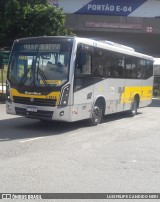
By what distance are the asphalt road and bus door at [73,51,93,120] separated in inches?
27.0

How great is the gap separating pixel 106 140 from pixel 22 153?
119 inches

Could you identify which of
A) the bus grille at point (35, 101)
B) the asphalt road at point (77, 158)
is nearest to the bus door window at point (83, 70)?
the bus grille at point (35, 101)

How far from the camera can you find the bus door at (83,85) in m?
11.9

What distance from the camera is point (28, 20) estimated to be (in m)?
22.2

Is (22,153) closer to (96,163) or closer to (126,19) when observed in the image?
(96,163)

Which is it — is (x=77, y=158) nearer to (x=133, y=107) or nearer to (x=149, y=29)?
(x=133, y=107)

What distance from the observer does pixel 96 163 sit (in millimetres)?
8047

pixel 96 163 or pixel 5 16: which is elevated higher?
pixel 5 16

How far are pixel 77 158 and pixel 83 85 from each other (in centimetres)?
432

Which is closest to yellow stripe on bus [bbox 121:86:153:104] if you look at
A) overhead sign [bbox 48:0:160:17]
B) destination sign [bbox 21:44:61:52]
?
destination sign [bbox 21:44:61:52]

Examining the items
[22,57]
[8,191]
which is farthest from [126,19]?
[8,191]

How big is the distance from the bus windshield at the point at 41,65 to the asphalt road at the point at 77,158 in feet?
5.12

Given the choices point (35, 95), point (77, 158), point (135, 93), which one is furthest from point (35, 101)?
point (135, 93)

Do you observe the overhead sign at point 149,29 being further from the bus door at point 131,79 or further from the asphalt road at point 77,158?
the asphalt road at point 77,158
